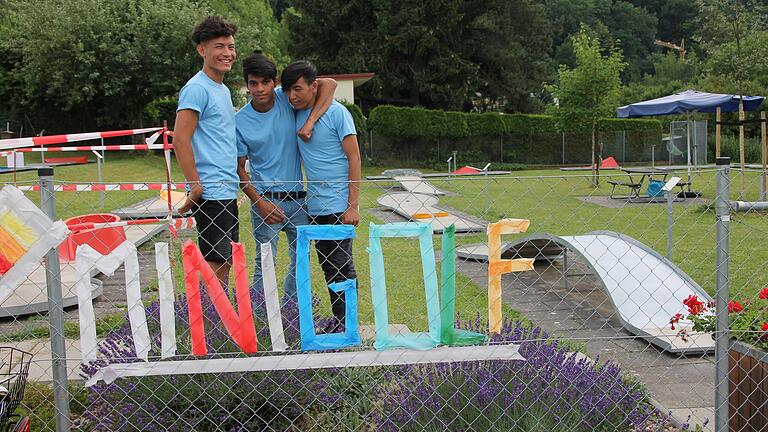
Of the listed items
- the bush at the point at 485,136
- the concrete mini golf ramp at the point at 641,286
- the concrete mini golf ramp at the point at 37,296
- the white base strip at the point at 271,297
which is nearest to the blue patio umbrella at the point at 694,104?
the concrete mini golf ramp at the point at 641,286

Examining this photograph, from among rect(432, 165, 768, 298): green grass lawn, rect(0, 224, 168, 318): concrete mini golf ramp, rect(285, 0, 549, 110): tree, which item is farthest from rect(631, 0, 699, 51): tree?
rect(0, 224, 168, 318): concrete mini golf ramp

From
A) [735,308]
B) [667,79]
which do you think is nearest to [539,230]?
[735,308]

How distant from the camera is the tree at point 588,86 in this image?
70.5ft

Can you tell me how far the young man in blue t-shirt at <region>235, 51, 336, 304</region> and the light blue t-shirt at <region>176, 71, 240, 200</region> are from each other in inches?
8.0

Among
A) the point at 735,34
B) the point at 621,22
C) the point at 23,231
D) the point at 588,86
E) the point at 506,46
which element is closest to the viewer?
the point at 23,231

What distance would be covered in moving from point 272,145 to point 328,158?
34cm

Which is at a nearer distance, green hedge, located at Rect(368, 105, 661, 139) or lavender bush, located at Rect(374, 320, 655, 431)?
lavender bush, located at Rect(374, 320, 655, 431)

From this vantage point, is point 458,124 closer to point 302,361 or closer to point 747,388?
point 747,388

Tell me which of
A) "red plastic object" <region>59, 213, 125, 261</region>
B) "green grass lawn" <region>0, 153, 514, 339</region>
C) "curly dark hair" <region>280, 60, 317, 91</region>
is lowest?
"green grass lawn" <region>0, 153, 514, 339</region>

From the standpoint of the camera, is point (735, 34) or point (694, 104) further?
point (694, 104)

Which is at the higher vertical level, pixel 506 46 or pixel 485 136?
pixel 506 46

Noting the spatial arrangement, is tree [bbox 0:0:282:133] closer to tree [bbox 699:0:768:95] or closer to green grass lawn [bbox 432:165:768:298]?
green grass lawn [bbox 432:165:768:298]

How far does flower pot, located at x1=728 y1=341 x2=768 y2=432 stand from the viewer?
349cm

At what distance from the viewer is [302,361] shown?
3260 millimetres
